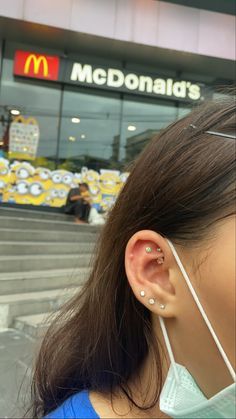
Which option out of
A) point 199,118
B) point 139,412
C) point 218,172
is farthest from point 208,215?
point 139,412

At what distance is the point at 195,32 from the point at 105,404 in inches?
414

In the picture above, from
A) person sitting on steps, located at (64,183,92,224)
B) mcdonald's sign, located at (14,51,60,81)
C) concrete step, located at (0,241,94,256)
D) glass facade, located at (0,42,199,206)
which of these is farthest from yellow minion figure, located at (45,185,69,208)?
concrete step, located at (0,241,94,256)

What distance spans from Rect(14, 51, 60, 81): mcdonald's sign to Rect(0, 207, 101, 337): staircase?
4.15 metres

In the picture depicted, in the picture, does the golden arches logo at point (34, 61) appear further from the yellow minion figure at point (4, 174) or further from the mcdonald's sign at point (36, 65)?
the yellow minion figure at point (4, 174)

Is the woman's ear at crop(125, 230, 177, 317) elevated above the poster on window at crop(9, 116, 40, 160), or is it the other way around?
the poster on window at crop(9, 116, 40, 160)

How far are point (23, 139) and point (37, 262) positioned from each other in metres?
4.88

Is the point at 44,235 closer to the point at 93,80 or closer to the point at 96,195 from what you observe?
the point at 96,195

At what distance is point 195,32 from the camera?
10.4 meters

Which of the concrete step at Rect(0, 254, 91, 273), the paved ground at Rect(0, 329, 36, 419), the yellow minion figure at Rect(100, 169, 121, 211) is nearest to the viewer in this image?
the paved ground at Rect(0, 329, 36, 419)

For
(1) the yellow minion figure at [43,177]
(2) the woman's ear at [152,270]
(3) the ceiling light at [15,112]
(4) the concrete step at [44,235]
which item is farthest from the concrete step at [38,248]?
(2) the woman's ear at [152,270]

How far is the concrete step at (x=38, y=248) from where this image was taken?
621 cm

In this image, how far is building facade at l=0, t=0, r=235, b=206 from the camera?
9.91m

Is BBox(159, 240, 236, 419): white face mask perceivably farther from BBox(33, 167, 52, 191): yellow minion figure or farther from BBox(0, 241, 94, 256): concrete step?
BBox(33, 167, 52, 191): yellow minion figure

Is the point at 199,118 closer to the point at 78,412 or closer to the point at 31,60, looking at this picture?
the point at 78,412
